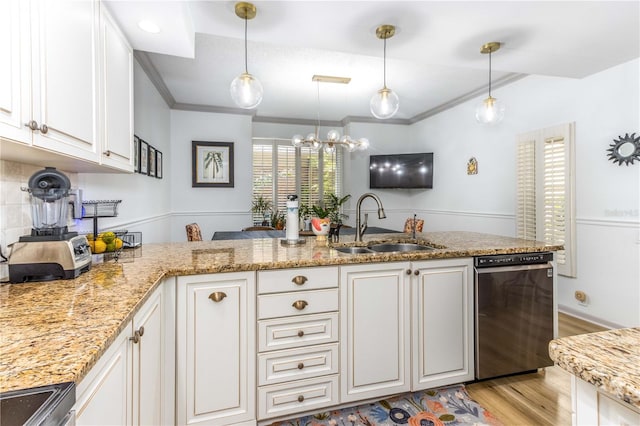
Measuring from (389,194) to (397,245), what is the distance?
3802 millimetres

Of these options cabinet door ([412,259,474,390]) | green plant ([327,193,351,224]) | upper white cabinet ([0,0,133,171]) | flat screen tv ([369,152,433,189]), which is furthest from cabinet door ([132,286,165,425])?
flat screen tv ([369,152,433,189])

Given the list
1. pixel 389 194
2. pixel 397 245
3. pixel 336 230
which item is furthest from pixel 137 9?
pixel 389 194

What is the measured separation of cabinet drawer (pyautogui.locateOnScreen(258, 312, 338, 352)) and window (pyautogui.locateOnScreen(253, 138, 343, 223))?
426 centimetres

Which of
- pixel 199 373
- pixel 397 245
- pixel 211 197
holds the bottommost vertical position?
pixel 199 373

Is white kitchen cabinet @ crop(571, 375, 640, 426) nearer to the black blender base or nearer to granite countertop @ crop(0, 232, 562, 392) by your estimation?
granite countertop @ crop(0, 232, 562, 392)

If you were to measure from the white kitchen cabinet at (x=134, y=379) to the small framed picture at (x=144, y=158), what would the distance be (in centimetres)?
224

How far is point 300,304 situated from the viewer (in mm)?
1757

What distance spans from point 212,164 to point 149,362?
4.38 metres

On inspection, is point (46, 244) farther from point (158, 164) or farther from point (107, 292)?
point (158, 164)

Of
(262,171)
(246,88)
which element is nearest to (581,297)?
(246,88)

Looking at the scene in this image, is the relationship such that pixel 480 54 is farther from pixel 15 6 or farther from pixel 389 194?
pixel 389 194

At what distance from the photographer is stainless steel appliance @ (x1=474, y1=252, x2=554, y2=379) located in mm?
2072

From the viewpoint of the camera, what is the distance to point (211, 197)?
17.5 feet

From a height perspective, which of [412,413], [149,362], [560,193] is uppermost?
[560,193]
